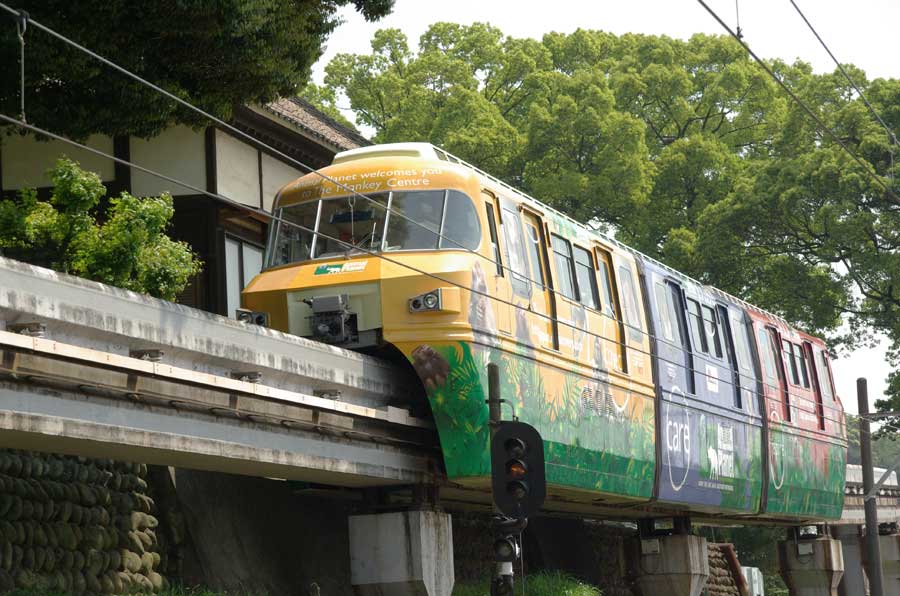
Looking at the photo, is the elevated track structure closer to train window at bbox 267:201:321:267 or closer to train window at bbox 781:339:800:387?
train window at bbox 267:201:321:267

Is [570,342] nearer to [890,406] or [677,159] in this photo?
[890,406]

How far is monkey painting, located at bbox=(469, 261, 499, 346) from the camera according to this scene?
51.7 ft

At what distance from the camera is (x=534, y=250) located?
17.7m

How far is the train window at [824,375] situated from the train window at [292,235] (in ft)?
49.9

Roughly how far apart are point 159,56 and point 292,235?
2.55m

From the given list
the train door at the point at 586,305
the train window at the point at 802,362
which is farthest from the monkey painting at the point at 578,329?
the train window at the point at 802,362

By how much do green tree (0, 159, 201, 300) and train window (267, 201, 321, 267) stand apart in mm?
1699

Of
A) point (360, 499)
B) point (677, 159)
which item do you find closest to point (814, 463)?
point (360, 499)

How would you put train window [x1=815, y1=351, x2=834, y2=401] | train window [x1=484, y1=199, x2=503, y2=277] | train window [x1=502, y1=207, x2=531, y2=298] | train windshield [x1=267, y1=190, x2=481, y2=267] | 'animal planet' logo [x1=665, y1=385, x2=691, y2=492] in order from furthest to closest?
1. train window [x1=815, y1=351, x2=834, y2=401]
2. 'animal planet' logo [x1=665, y1=385, x2=691, y2=492]
3. train window [x1=502, y1=207, x2=531, y2=298]
4. train window [x1=484, y1=199, x2=503, y2=277]
5. train windshield [x1=267, y1=190, x2=481, y2=267]

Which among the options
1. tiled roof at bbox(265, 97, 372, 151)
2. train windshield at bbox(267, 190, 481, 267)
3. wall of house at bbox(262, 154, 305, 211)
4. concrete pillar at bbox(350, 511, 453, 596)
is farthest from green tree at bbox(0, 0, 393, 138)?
tiled roof at bbox(265, 97, 372, 151)

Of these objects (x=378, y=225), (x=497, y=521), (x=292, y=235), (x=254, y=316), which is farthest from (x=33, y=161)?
(x=497, y=521)

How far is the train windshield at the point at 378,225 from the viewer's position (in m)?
16.3

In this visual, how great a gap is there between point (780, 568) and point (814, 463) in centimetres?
515

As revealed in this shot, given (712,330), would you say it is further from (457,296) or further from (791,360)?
(457,296)
